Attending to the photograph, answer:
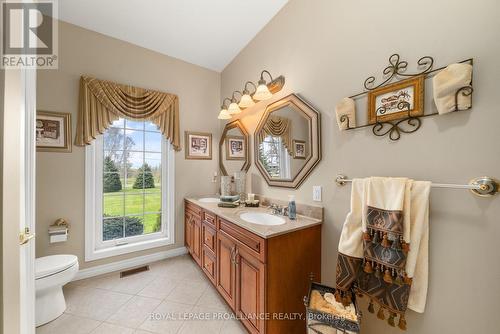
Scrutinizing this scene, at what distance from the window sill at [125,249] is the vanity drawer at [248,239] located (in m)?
1.49

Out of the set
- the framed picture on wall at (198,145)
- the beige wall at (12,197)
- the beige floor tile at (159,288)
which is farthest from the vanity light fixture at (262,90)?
the beige floor tile at (159,288)

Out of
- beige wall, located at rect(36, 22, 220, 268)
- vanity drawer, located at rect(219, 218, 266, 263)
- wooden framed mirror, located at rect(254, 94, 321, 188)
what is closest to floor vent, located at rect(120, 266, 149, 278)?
beige wall, located at rect(36, 22, 220, 268)

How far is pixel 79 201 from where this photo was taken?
2.19 meters

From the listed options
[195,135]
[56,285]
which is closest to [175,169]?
[195,135]

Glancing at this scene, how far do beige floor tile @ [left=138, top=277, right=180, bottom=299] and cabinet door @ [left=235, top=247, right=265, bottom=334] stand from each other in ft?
2.96

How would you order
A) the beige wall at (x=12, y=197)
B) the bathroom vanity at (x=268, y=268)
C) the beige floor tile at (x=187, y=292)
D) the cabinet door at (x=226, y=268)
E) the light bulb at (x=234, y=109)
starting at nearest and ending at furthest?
the beige wall at (x=12, y=197)
the bathroom vanity at (x=268, y=268)
the cabinet door at (x=226, y=268)
the beige floor tile at (x=187, y=292)
the light bulb at (x=234, y=109)

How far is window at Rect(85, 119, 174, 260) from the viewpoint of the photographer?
2.31m

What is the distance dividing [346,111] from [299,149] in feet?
1.75

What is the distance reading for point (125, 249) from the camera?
2.45m

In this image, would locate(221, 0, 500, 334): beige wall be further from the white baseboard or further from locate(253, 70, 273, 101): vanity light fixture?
the white baseboard

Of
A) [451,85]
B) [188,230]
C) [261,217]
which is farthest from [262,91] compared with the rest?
[188,230]

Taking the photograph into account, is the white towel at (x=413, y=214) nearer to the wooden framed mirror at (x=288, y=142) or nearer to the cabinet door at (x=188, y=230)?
the wooden framed mirror at (x=288, y=142)

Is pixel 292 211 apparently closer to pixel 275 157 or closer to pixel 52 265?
pixel 275 157

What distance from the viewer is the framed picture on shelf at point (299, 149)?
174 cm
